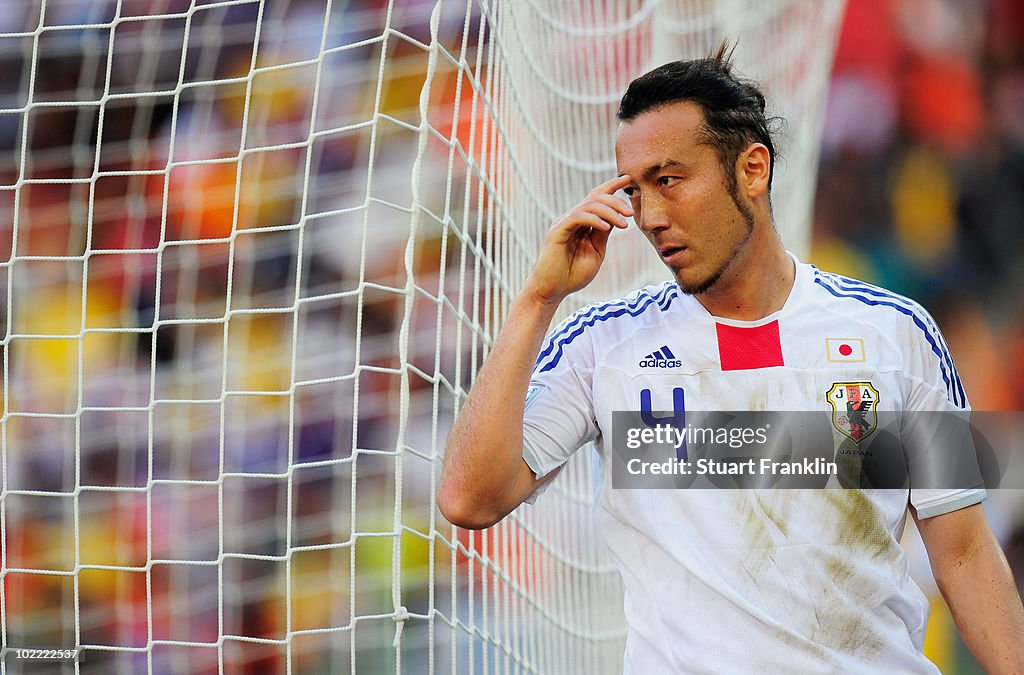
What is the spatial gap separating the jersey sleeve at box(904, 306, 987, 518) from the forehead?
37 cm

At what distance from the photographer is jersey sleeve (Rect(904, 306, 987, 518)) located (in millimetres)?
1305

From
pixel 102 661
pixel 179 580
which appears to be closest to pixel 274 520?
pixel 179 580

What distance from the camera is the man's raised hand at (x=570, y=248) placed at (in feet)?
4.17

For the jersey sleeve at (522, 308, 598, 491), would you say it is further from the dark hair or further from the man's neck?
the dark hair

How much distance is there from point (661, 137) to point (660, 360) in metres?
0.28

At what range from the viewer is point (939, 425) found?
1319 millimetres

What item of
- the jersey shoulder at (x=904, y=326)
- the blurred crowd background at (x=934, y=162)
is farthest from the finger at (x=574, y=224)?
the blurred crowd background at (x=934, y=162)

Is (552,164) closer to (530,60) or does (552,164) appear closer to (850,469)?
(530,60)

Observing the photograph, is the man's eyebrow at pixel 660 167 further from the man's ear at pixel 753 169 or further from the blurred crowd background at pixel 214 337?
the blurred crowd background at pixel 214 337

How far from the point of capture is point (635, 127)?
4.37ft

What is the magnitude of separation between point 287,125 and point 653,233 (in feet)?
9.94

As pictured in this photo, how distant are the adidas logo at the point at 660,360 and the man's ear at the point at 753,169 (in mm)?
230

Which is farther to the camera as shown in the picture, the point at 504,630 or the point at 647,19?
the point at 647,19

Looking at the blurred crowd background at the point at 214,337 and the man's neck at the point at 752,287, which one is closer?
the man's neck at the point at 752,287
